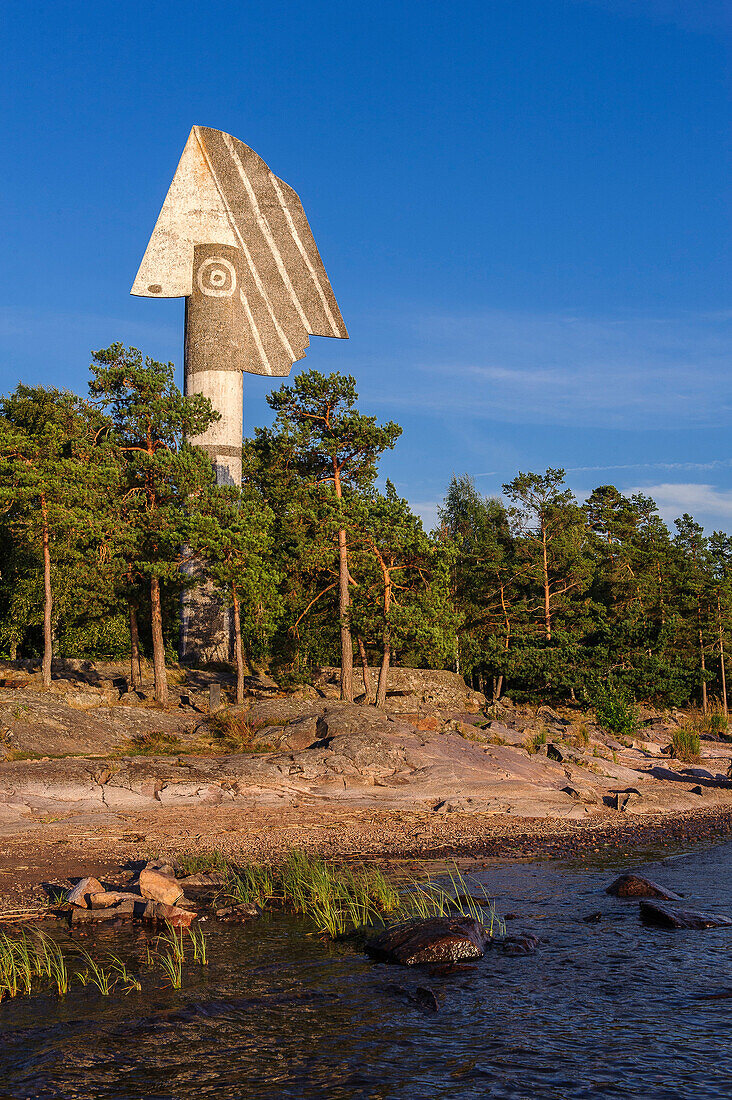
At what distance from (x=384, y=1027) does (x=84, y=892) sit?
595cm

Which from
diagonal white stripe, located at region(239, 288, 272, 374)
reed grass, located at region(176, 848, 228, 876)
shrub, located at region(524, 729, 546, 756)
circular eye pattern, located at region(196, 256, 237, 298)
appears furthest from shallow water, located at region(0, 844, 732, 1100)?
circular eye pattern, located at region(196, 256, 237, 298)

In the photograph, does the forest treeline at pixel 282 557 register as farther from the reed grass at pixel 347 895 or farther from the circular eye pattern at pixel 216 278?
the reed grass at pixel 347 895

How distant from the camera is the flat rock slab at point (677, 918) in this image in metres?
12.5

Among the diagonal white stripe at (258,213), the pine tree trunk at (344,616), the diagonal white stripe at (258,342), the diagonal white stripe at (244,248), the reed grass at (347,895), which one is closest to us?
the reed grass at (347,895)

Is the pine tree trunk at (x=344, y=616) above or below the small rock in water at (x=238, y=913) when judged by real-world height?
above

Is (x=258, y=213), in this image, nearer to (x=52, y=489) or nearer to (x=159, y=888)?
(x=52, y=489)

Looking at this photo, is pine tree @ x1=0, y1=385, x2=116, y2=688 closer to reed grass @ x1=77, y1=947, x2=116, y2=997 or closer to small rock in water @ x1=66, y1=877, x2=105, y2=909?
small rock in water @ x1=66, y1=877, x2=105, y2=909

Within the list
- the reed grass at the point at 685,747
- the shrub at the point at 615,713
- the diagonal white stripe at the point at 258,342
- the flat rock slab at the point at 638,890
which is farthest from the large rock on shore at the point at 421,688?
the flat rock slab at the point at 638,890

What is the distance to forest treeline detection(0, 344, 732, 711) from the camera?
31969 mm

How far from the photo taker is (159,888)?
12.9 m

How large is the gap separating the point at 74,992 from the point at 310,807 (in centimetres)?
1152

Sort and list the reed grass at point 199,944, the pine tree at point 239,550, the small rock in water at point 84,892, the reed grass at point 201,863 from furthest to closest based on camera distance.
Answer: the pine tree at point 239,550, the reed grass at point 201,863, the small rock in water at point 84,892, the reed grass at point 199,944

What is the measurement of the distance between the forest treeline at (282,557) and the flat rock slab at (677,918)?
63.0ft

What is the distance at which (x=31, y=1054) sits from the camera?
305 inches
